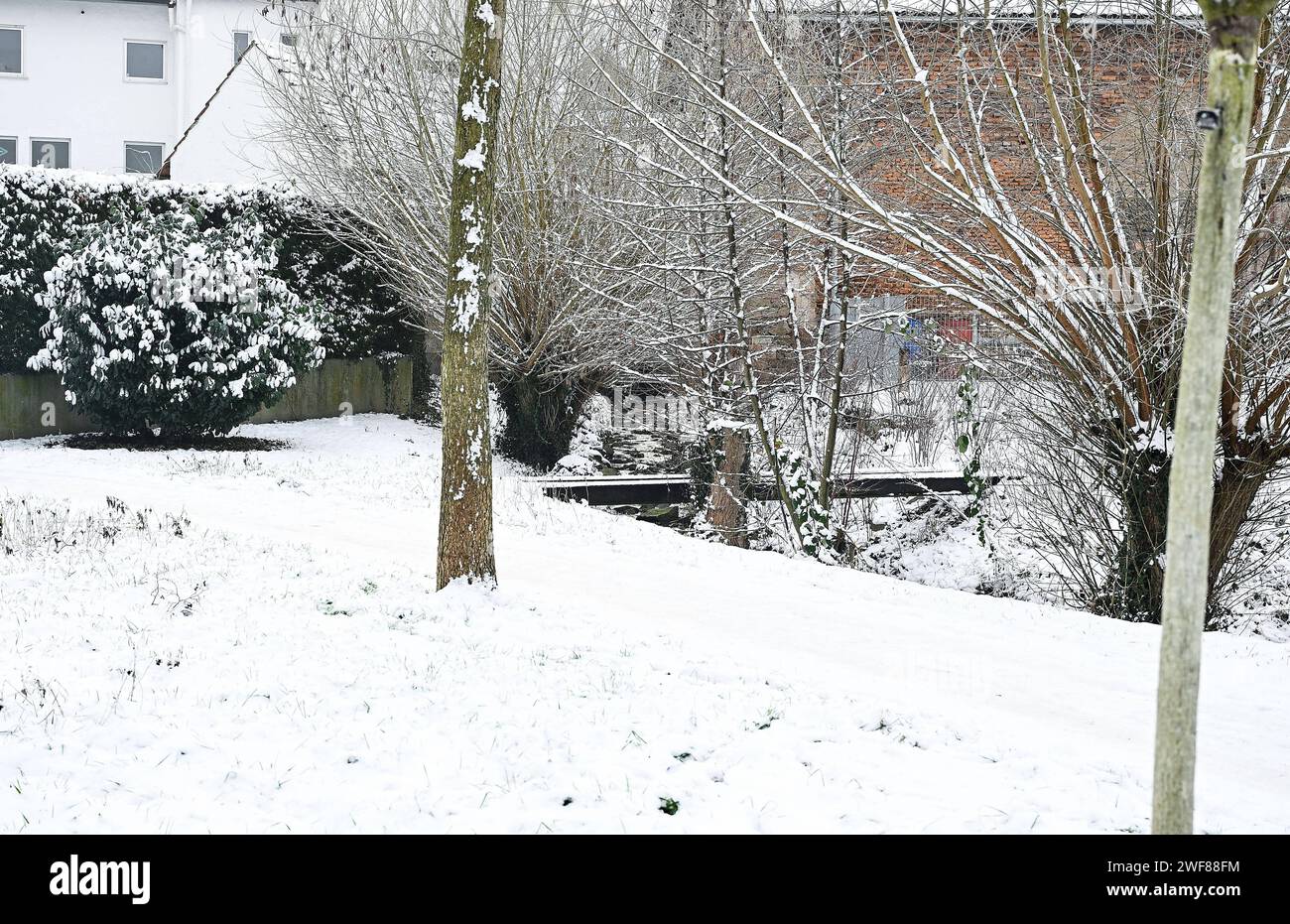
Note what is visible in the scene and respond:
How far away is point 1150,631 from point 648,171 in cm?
792

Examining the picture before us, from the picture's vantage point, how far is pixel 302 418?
1805 centimetres

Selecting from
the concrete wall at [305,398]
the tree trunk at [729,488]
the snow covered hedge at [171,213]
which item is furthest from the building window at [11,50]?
the tree trunk at [729,488]

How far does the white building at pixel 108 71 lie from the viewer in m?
28.6

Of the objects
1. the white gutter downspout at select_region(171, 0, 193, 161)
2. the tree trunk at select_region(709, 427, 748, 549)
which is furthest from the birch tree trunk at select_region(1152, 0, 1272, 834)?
the white gutter downspout at select_region(171, 0, 193, 161)

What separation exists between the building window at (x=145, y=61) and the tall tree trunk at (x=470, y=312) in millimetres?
26551

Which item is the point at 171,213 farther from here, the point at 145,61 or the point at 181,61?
the point at 145,61

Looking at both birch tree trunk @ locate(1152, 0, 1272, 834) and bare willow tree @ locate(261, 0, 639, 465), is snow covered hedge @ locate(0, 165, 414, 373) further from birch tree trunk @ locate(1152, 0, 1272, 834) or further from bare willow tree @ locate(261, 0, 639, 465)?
birch tree trunk @ locate(1152, 0, 1272, 834)

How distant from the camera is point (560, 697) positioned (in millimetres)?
5328

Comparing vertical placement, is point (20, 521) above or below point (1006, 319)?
below

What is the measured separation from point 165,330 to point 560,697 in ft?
35.3

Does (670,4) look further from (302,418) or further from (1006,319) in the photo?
(302,418)
